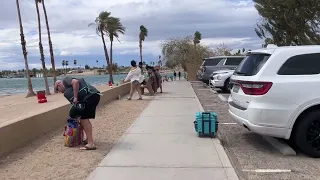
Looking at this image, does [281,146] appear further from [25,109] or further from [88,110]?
[25,109]

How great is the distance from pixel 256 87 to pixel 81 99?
3.05 metres

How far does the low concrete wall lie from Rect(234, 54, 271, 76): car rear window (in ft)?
13.7

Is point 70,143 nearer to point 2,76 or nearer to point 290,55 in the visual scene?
point 290,55

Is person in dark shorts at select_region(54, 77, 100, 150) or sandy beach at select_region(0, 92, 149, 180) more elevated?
person in dark shorts at select_region(54, 77, 100, 150)

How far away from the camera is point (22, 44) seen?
34750 millimetres

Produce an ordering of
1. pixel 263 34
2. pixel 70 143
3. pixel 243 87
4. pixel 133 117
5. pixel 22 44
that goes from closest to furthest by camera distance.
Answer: pixel 243 87
pixel 70 143
pixel 133 117
pixel 263 34
pixel 22 44

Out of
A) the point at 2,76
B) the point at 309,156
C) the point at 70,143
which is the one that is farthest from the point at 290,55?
the point at 2,76

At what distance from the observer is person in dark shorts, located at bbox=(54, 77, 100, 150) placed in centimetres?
712

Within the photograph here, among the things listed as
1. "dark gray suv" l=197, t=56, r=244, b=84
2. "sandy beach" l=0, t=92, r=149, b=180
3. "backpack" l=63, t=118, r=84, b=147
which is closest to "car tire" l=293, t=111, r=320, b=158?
"sandy beach" l=0, t=92, r=149, b=180

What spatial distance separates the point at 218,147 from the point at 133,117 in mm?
4524

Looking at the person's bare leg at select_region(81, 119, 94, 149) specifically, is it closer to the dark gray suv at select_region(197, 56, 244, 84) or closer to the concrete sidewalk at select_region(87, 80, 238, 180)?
the concrete sidewalk at select_region(87, 80, 238, 180)

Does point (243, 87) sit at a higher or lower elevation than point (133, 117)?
higher

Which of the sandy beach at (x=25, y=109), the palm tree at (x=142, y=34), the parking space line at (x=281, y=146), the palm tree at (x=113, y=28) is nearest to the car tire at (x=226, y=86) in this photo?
the sandy beach at (x=25, y=109)

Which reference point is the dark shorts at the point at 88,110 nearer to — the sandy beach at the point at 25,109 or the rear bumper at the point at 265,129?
the sandy beach at the point at 25,109
